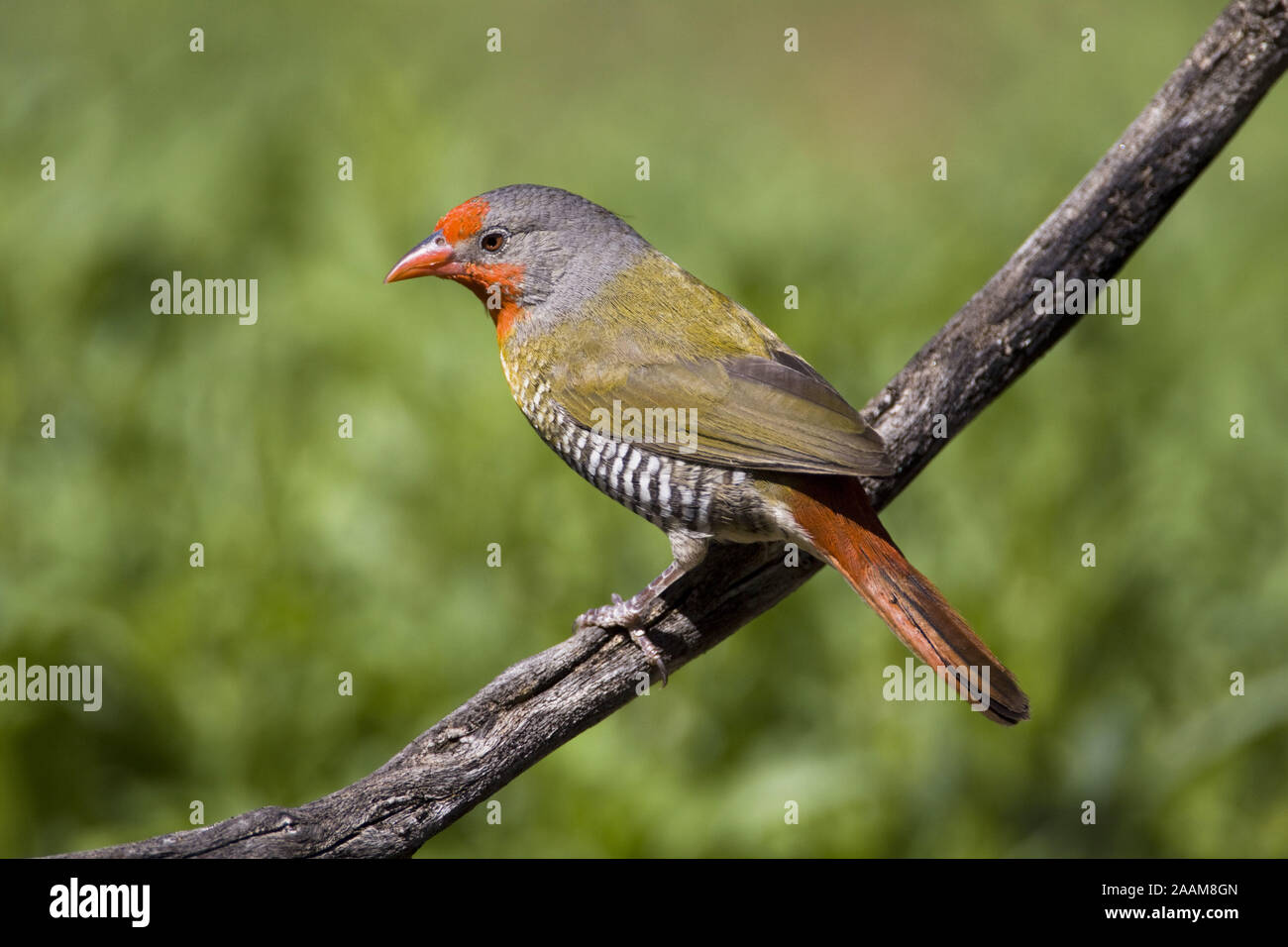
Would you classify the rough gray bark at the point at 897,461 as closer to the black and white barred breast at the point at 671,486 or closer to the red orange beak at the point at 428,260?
the black and white barred breast at the point at 671,486

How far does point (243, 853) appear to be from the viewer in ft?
9.94

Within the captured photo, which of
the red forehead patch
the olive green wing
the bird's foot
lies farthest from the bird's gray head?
the bird's foot

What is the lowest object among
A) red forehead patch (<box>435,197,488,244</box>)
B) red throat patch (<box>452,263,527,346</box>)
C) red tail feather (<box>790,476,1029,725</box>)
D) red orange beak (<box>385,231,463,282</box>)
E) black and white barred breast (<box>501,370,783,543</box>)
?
red tail feather (<box>790,476,1029,725</box>)

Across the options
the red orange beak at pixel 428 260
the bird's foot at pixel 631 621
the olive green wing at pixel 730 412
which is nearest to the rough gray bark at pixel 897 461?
the bird's foot at pixel 631 621

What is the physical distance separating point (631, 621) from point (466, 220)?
3.84 feet

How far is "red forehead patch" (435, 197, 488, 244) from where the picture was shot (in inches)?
149

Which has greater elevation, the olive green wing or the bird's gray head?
the bird's gray head

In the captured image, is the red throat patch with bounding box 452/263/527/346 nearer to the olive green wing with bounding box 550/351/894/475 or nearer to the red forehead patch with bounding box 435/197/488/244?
the red forehead patch with bounding box 435/197/488/244

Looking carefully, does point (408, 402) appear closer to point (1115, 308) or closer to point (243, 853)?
point (243, 853)

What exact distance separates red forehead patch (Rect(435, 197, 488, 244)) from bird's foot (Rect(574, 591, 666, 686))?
3.56 feet

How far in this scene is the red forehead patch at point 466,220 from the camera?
149 inches

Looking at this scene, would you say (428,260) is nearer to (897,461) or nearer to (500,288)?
(500,288)
